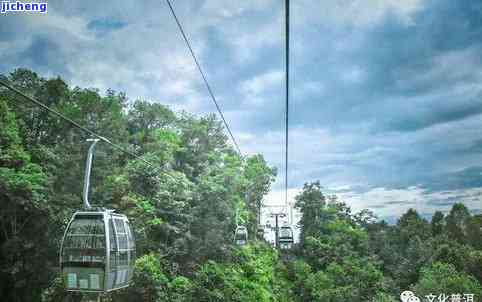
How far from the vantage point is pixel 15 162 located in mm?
20156

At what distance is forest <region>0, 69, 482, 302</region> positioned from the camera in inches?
765

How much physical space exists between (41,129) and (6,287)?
8.97m

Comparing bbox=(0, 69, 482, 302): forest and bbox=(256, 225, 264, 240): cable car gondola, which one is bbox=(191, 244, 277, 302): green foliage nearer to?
bbox=(0, 69, 482, 302): forest

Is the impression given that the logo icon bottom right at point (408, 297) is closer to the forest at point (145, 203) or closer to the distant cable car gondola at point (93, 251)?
the forest at point (145, 203)

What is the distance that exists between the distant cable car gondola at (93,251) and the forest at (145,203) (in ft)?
31.8

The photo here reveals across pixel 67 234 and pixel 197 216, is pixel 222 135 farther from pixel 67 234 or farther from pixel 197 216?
pixel 67 234

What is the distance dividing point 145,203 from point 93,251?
1176 cm

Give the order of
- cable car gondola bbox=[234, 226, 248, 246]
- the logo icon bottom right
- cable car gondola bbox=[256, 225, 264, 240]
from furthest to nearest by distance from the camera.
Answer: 1. cable car gondola bbox=[256, 225, 264, 240]
2. the logo icon bottom right
3. cable car gondola bbox=[234, 226, 248, 246]

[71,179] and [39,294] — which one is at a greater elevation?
[71,179]

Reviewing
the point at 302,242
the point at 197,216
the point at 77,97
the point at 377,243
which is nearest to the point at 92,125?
the point at 77,97

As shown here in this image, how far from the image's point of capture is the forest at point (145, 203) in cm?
1942

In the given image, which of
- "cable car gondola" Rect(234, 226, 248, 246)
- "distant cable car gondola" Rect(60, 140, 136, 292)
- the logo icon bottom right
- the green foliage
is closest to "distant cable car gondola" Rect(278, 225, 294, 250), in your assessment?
the green foliage

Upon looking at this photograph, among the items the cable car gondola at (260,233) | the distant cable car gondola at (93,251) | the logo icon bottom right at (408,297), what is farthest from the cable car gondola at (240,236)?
the logo icon bottom right at (408,297)

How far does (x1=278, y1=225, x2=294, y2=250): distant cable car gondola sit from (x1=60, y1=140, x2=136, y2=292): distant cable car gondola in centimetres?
1862
